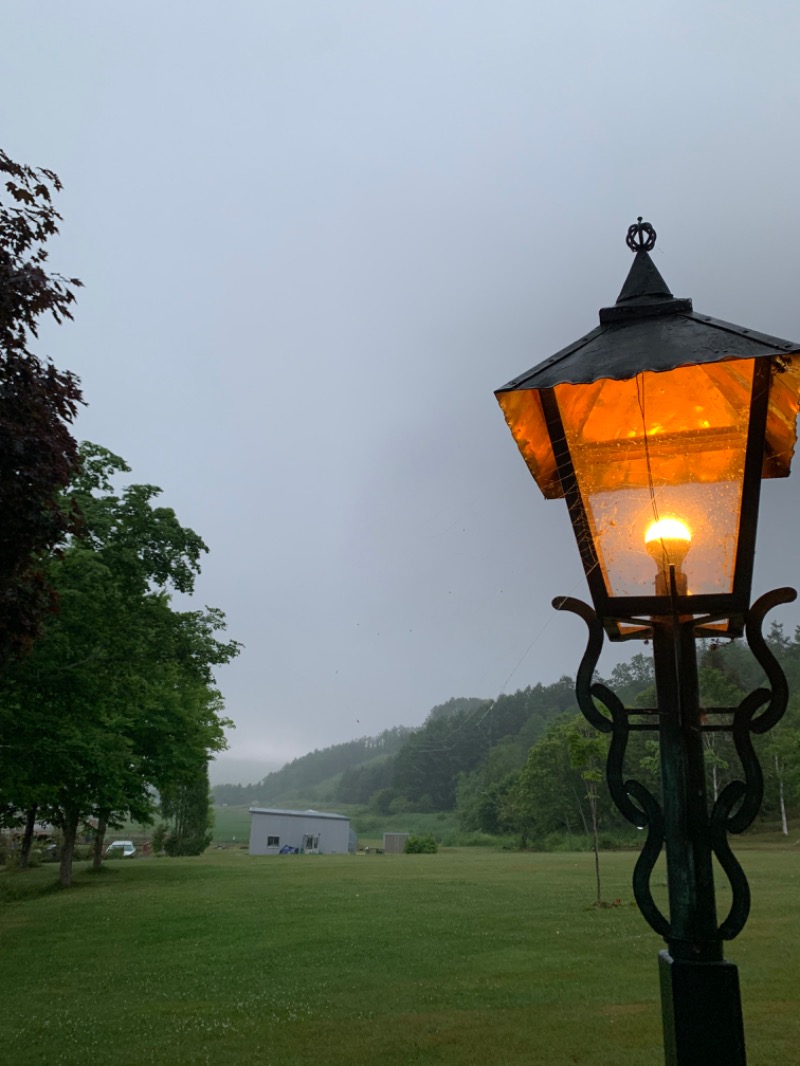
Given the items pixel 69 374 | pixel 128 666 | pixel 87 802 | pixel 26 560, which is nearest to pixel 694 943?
pixel 26 560

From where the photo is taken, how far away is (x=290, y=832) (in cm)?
5275

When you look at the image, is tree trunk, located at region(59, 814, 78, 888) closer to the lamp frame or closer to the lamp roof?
the lamp frame

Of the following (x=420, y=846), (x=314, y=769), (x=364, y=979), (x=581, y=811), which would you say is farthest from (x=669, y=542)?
(x=314, y=769)

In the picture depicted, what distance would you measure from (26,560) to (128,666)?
870cm

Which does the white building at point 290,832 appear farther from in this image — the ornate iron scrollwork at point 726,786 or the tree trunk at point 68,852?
the ornate iron scrollwork at point 726,786

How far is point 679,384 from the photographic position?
94.6 inches

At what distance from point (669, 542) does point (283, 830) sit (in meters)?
54.6

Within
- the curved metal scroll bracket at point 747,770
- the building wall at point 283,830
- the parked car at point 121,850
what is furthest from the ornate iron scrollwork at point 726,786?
the parked car at point 121,850

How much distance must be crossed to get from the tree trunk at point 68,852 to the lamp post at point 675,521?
28081mm

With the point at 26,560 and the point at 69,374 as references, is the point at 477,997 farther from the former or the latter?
the point at 69,374

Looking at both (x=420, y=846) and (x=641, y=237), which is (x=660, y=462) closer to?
(x=641, y=237)

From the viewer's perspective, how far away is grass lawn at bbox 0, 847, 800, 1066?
741cm

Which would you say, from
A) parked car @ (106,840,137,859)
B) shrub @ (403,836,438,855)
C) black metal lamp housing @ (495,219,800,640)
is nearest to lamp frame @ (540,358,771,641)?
black metal lamp housing @ (495,219,800,640)

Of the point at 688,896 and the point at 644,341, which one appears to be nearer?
the point at 688,896
